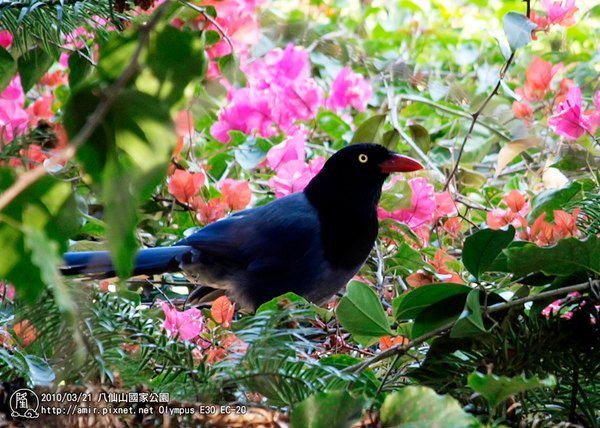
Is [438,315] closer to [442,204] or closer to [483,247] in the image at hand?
[483,247]

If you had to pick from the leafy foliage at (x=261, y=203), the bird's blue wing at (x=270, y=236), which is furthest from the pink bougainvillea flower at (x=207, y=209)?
the bird's blue wing at (x=270, y=236)

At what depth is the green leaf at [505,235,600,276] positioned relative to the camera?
38.6 inches

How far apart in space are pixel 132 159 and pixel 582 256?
579 mm

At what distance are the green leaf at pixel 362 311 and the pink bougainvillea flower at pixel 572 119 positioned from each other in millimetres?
955

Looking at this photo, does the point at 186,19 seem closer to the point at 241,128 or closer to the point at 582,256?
the point at 241,128

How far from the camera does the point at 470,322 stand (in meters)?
0.95

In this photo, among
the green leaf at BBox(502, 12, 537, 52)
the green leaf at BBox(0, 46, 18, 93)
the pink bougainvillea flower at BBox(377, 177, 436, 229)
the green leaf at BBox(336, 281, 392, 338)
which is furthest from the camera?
the pink bougainvillea flower at BBox(377, 177, 436, 229)

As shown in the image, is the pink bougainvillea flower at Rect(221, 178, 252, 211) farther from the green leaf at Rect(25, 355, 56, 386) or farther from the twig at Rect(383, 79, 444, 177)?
the green leaf at Rect(25, 355, 56, 386)

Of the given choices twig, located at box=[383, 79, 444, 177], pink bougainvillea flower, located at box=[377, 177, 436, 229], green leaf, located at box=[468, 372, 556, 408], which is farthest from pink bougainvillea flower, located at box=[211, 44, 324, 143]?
green leaf, located at box=[468, 372, 556, 408]

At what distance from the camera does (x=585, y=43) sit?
438cm

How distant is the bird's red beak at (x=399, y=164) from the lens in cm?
254

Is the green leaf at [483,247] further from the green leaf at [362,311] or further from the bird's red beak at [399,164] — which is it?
the bird's red beak at [399,164]

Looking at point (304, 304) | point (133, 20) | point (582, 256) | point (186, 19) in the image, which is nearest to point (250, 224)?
point (186, 19)

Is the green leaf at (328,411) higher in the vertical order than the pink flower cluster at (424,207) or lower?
higher
